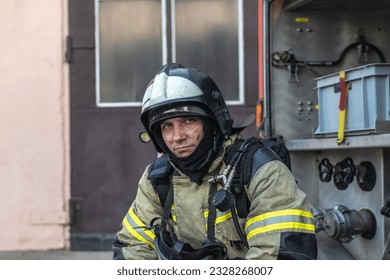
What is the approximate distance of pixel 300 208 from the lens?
2275 millimetres

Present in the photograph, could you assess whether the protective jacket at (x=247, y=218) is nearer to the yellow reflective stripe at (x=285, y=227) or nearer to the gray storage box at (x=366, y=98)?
the yellow reflective stripe at (x=285, y=227)

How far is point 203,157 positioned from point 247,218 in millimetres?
351

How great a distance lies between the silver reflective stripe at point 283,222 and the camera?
2238 millimetres

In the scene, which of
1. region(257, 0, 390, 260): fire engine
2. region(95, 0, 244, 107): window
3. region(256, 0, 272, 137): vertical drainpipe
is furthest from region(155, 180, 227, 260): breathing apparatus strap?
region(95, 0, 244, 107): window

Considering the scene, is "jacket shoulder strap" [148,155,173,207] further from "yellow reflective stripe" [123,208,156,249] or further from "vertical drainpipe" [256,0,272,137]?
"vertical drainpipe" [256,0,272,137]

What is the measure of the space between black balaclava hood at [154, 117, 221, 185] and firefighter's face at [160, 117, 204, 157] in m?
0.02

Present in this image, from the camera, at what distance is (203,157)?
2.53 m

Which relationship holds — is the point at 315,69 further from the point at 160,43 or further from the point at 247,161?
the point at 160,43

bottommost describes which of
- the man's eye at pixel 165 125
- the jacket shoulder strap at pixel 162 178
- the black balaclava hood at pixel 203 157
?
the jacket shoulder strap at pixel 162 178

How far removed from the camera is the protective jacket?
2.24m

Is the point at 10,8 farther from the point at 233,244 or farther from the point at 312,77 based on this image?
the point at 233,244

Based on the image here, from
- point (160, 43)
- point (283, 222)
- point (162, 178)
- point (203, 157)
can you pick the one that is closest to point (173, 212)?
point (162, 178)

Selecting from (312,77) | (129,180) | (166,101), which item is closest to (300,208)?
(166,101)

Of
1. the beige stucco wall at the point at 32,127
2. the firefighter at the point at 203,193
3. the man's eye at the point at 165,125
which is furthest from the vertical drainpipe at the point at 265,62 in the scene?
the beige stucco wall at the point at 32,127
